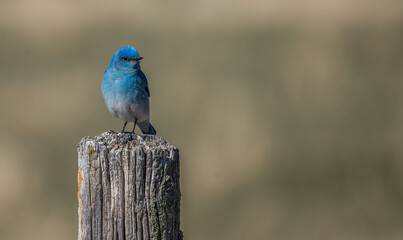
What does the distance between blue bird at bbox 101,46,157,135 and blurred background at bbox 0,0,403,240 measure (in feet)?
6.58

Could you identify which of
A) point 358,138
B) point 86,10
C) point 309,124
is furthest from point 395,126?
point 86,10

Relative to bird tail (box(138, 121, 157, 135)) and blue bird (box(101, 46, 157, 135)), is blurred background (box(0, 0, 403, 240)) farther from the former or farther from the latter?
blue bird (box(101, 46, 157, 135))

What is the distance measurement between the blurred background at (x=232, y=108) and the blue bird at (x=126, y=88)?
2.01 metres

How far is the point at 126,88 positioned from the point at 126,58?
28cm

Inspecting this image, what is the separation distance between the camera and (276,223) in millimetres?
8141

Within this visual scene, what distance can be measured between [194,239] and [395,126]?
300 cm

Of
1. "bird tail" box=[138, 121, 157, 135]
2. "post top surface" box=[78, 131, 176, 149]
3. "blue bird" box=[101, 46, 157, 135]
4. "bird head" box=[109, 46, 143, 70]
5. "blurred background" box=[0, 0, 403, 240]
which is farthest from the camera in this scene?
"blurred background" box=[0, 0, 403, 240]

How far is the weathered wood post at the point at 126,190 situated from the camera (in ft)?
10.1

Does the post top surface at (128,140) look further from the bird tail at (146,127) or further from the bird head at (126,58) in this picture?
the bird tail at (146,127)

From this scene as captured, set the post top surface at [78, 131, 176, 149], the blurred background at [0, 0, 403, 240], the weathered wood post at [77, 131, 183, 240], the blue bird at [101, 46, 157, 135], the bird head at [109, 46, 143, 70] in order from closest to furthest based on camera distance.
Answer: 1. the weathered wood post at [77, 131, 183, 240]
2. the post top surface at [78, 131, 176, 149]
3. the bird head at [109, 46, 143, 70]
4. the blue bird at [101, 46, 157, 135]
5. the blurred background at [0, 0, 403, 240]

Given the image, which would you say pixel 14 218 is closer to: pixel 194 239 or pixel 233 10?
pixel 194 239

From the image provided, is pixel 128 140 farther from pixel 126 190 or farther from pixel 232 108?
pixel 232 108

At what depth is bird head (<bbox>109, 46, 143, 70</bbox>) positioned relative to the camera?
20.2 feet

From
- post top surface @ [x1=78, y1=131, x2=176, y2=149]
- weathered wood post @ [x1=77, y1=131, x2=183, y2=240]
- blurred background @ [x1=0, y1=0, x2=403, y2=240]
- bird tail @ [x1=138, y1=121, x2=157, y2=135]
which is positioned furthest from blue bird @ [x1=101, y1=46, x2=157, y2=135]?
weathered wood post @ [x1=77, y1=131, x2=183, y2=240]
